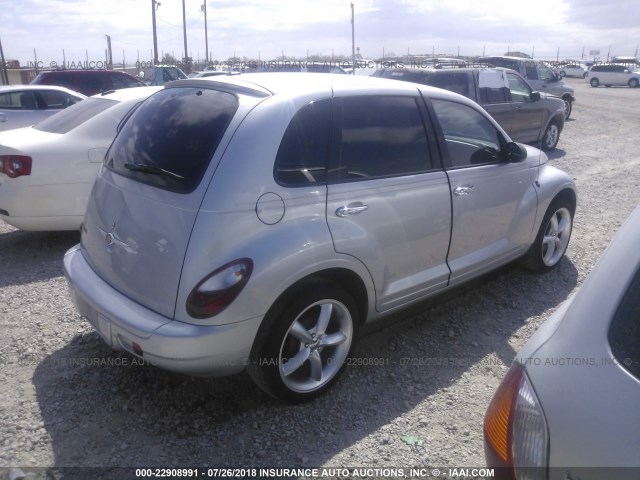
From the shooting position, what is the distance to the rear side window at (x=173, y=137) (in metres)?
2.99

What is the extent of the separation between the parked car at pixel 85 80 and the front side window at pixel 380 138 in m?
13.0

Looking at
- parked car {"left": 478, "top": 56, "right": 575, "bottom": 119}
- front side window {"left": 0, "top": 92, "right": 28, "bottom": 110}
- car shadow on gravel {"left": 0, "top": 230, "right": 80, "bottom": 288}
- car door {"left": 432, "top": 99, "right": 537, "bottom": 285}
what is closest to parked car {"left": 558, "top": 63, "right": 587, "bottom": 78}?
parked car {"left": 478, "top": 56, "right": 575, "bottom": 119}

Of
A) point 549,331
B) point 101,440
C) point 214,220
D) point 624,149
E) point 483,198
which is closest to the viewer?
point 549,331

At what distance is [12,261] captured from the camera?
5.45 meters

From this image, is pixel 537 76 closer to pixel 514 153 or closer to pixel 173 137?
pixel 514 153

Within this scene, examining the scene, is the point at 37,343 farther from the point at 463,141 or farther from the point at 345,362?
the point at 463,141

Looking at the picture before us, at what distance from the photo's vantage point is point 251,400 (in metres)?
3.33

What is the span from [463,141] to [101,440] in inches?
121

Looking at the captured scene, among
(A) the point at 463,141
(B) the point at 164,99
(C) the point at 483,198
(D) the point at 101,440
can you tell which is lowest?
(D) the point at 101,440

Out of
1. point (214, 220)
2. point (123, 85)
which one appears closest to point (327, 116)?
point (214, 220)

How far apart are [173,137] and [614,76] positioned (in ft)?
148

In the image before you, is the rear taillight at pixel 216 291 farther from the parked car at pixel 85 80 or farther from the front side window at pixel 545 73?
the front side window at pixel 545 73

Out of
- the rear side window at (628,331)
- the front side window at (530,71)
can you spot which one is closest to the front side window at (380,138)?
the rear side window at (628,331)

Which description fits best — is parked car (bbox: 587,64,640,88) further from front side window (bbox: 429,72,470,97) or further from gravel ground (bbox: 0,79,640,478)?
gravel ground (bbox: 0,79,640,478)
